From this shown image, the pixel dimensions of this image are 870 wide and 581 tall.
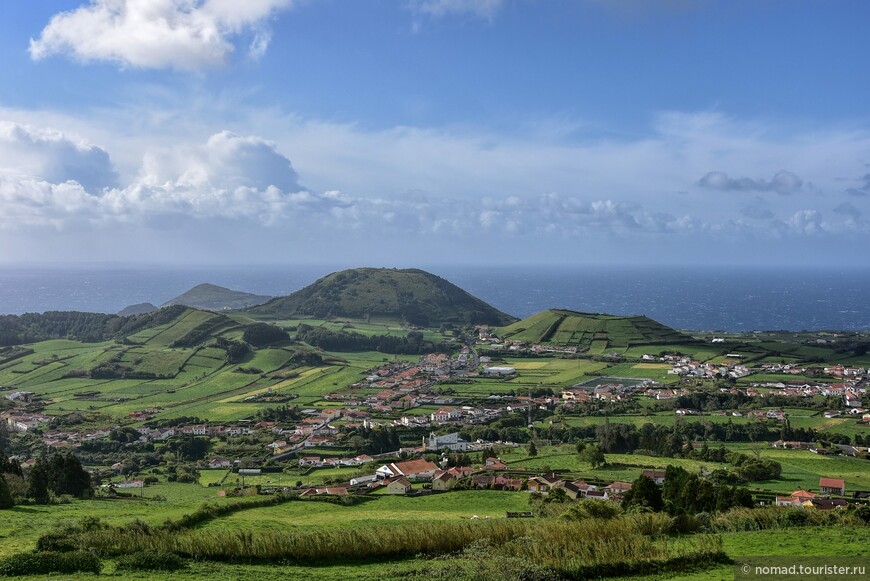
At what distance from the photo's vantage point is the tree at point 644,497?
87.4ft

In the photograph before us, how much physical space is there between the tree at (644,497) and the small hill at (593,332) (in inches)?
3013

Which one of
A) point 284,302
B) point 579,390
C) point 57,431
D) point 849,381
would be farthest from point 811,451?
point 284,302

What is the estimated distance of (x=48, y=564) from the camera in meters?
16.2

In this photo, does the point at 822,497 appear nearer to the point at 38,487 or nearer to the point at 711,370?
the point at 38,487

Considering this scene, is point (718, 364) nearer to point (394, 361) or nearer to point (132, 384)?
point (394, 361)

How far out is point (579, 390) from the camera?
240 ft

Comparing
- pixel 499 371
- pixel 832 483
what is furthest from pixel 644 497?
pixel 499 371

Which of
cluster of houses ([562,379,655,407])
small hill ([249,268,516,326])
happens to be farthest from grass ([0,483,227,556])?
small hill ([249,268,516,326])

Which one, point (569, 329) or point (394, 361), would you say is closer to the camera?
point (394, 361)

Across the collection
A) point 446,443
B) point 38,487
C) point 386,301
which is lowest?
point 446,443

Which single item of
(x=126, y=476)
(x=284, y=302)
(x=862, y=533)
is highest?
(x=284, y=302)

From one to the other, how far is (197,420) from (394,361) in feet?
139

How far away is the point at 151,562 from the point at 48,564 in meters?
2.30

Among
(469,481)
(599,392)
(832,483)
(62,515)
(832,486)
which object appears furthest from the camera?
(599,392)
